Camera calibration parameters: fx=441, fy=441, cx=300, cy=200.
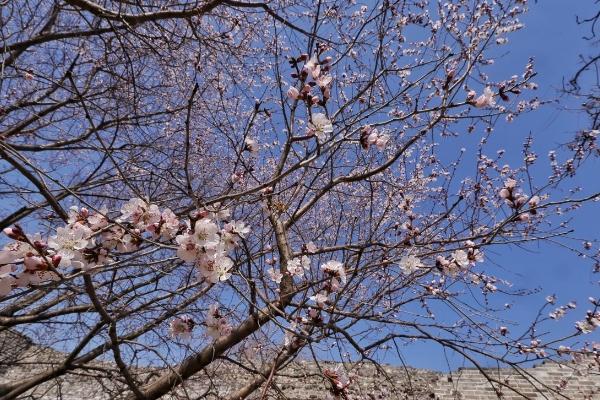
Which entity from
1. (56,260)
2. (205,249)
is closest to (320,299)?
(205,249)

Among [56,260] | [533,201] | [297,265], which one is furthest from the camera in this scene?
[297,265]

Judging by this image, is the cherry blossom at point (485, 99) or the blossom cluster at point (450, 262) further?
the blossom cluster at point (450, 262)

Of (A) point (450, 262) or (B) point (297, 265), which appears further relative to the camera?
(B) point (297, 265)

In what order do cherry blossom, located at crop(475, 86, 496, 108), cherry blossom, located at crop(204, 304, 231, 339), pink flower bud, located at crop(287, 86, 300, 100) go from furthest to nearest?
1. cherry blossom, located at crop(204, 304, 231, 339)
2. cherry blossom, located at crop(475, 86, 496, 108)
3. pink flower bud, located at crop(287, 86, 300, 100)

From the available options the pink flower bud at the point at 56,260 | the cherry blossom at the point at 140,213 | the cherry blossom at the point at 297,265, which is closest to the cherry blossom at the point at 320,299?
the cherry blossom at the point at 297,265

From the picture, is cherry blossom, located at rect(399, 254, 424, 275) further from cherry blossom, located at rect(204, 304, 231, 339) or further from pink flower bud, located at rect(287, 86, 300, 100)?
pink flower bud, located at rect(287, 86, 300, 100)

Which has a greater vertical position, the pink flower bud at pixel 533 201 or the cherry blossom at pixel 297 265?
the cherry blossom at pixel 297 265

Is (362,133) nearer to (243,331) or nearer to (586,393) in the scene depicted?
(243,331)

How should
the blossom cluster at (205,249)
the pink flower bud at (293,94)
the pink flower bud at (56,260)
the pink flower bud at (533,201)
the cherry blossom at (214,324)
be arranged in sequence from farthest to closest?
the pink flower bud at (533,201), the cherry blossom at (214,324), the pink flower bud at (293,94), the blossom cluster at (205,249), the pink flower bud at (56,260)

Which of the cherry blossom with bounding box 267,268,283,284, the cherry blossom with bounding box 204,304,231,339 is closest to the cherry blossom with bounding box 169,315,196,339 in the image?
the cherry blossom with bounding box 204,304,231,339

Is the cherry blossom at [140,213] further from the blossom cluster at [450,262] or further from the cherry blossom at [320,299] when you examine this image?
the blossom cluster at [450,262]

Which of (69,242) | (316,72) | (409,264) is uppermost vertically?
(316,72)

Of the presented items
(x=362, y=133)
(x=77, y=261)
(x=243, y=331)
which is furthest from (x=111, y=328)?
(x=362, y=133)

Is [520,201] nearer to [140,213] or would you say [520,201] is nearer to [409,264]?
[409,264]
